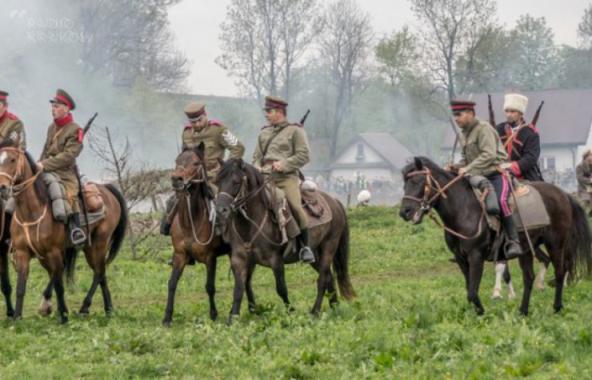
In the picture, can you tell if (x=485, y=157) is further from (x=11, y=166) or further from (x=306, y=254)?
(x=11, y=166)

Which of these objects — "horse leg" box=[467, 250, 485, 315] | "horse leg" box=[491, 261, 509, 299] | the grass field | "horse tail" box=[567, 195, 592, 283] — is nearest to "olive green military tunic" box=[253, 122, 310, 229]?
the grass field

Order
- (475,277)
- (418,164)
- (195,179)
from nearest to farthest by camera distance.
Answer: (475,277), (418,164), (195,179)

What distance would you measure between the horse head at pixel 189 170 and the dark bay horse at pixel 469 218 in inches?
104

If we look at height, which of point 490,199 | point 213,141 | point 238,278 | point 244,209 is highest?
point 213,141

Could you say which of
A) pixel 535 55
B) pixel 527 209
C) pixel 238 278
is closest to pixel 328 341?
pixel 238 278

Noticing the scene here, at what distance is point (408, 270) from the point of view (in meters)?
22.2

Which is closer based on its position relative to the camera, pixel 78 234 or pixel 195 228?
pixel 195 228

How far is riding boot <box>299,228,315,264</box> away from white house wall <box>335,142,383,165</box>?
70.7 m

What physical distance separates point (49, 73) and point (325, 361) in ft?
152

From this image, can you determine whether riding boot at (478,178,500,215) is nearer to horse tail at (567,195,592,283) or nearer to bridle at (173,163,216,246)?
horse tail at (567,195,592,283)

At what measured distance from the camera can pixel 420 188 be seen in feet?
43.5

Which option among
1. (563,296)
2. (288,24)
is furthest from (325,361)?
(288,24)

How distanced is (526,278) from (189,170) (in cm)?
463

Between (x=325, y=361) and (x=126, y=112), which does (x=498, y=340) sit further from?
(x=126, y=112)
